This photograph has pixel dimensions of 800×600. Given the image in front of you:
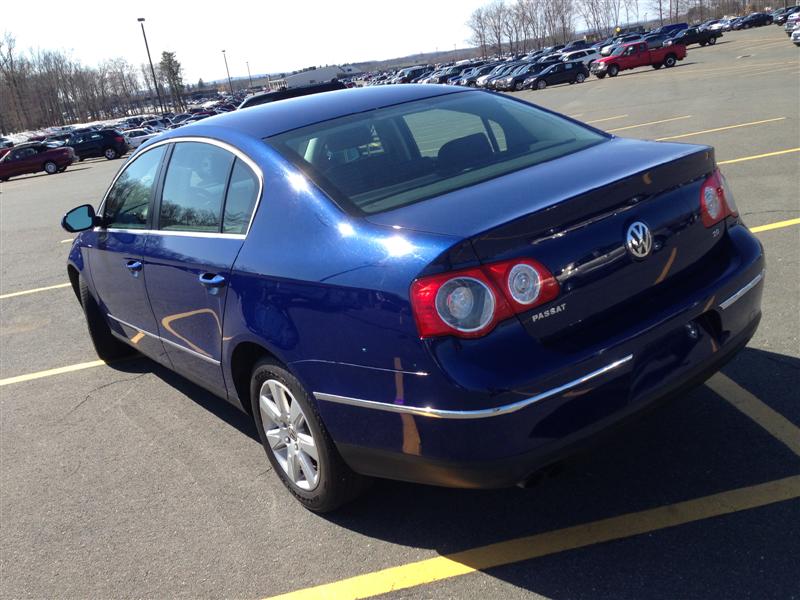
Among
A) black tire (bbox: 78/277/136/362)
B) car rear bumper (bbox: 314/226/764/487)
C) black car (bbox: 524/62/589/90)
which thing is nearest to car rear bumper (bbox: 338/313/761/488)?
car rear bumper (bbox: 314/226/764/487)

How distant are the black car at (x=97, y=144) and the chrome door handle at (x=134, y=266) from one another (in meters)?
36.7

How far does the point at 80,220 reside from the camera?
16.0 ft

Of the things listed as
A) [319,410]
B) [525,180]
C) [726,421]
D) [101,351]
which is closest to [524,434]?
[319,410]

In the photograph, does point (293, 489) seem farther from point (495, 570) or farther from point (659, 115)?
point (659, 115)

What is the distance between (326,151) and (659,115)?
A: 14638 mm

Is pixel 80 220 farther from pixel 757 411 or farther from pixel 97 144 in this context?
pixel 97 144

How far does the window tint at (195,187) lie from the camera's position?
3664mm

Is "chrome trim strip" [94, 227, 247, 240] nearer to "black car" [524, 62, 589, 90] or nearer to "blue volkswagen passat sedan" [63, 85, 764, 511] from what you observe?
"blue volkswagen passat sedan" [63, 85, 764, 511]

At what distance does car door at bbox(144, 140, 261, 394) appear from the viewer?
3471mm

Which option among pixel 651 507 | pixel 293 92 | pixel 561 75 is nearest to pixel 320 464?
pixel 651 507

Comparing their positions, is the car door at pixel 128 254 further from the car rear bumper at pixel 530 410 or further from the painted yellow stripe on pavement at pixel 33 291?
the painted yellow stripe on pavement at pixel 33 291

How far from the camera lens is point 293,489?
3.45m

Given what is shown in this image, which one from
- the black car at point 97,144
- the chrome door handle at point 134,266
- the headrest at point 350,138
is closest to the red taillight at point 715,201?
the headrest at point 350,138

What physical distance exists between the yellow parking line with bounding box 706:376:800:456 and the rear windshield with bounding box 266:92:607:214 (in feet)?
4.69
